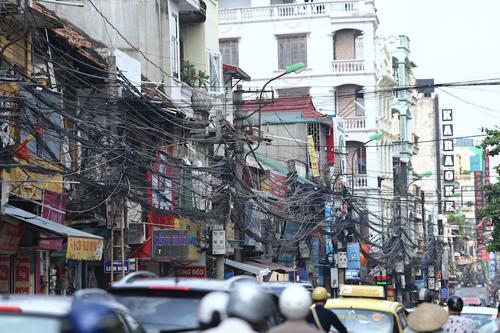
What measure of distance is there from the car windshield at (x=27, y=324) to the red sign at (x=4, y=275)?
16021 millimetres

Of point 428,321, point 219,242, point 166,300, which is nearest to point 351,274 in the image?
point 219,242

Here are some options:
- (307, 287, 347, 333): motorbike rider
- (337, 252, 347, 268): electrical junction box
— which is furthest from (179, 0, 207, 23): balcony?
(307, 287, 347, 333): motorbike rider

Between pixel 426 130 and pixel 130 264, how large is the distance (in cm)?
9393

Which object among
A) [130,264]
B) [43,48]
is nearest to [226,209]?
[130,264]

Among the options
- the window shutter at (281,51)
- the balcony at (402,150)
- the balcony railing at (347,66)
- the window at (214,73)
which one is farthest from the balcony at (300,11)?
the window at (214,73)

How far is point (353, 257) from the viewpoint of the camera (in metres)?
57.0

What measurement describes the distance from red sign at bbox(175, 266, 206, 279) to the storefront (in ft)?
25.9

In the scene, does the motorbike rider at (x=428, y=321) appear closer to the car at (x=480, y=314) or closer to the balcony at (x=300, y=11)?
the car at (x=480, y=314)

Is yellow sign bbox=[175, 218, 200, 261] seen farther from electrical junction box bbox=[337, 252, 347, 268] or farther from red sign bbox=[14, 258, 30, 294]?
electrical junction box bbox=[337, 252, 347, 268]

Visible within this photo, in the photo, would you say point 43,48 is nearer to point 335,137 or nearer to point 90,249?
point 90,249

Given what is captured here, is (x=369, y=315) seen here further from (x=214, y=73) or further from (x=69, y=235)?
(x=214, y=73)

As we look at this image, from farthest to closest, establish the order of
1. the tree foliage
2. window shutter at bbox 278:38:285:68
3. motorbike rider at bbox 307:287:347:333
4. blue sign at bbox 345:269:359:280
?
window shutter at bbox 278:38:285:68 → blue sign at bbox 345:269:359:280 → the tree foliage → motorbike rider at bbox 307:287:347:333

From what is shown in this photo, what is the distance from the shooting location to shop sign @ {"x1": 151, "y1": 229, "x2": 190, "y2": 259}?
102 ft

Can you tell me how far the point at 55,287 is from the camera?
27.7 m
